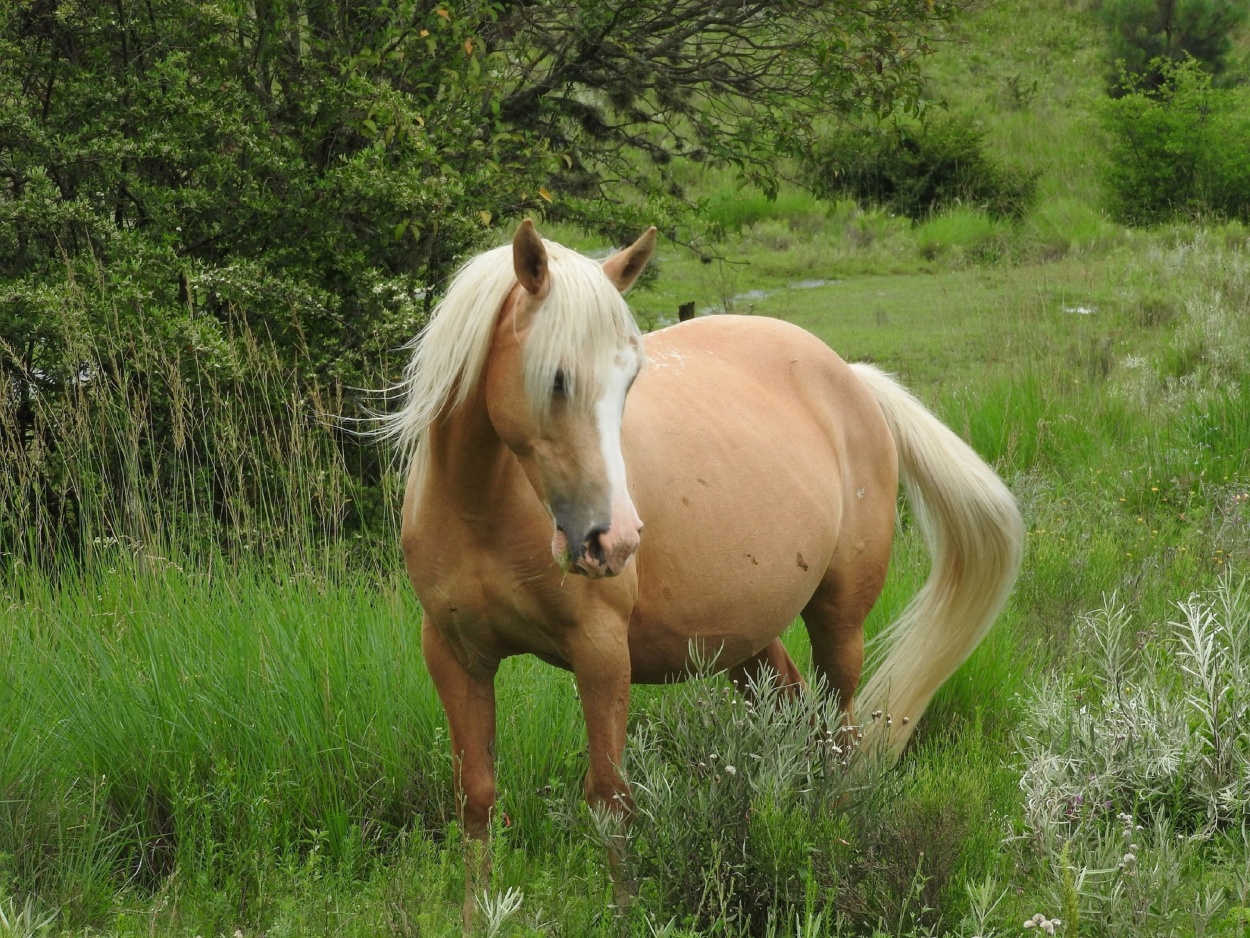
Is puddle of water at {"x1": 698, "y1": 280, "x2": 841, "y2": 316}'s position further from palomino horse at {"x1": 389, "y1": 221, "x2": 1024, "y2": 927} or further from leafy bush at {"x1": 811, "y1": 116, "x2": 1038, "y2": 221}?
palomino horse at {"x1": 389, "y1": 221, "x2": 1024, "y2": 927}

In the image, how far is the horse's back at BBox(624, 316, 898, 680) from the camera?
311 cm

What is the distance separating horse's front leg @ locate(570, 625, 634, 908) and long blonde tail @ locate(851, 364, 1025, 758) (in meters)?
1.44

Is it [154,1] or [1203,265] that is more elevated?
[154,1]

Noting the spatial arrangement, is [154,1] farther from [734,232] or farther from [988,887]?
[734,232]

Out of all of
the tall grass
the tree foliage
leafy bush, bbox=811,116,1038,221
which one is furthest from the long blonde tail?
leafy bush, bbox=811,116,1038,221

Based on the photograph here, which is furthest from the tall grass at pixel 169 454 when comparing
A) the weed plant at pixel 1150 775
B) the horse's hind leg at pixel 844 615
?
the weed plant at pixel 1150 775

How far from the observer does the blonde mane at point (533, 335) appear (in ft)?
8.05

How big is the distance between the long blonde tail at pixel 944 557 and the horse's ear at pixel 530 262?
1.87 metres

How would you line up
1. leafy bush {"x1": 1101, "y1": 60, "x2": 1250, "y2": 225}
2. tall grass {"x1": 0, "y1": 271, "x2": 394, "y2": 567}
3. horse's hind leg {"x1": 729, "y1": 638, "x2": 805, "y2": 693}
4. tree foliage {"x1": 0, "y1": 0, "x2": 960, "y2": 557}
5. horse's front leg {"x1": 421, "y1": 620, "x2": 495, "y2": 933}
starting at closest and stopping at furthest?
1. horse's front leg {"x1": 421, "y1": 620, "x2": 495, "y2": 933}
2. horse's hind leg {"x1": 729, "y1": 638, "x2": 805, "y2": 693}
3. tall grass {"x1": 0, "y1": 271, "x2": 394, "y2": 567}
4. tree foliage {"x1": 0, "y1": 0, "x2": 960, "y2": 557}
5. leafy bush {"x1": 1101, "y1": 60, "x2": 1250, "y2": 225}

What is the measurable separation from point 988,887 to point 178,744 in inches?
91.3

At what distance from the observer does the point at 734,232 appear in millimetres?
14797

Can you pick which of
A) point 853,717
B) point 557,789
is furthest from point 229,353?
point 853,717

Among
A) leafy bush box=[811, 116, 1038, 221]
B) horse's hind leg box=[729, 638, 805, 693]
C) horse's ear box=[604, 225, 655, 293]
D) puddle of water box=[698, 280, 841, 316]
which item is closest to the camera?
horse's ear box=[604, 225, 655, 293]

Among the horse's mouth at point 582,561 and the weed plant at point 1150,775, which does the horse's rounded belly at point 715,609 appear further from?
the weed plant at point 1150,775
